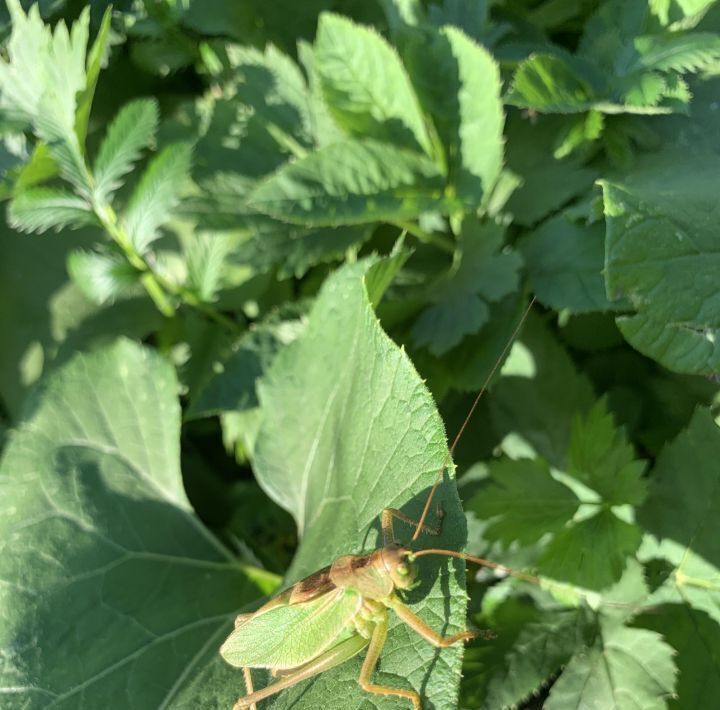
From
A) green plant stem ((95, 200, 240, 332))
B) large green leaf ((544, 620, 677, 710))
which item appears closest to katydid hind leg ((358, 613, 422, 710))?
large green leaf ((544, 620, 677, 710))

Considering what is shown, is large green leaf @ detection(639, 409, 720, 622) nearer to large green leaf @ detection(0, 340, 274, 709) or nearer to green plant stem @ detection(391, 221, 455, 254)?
green plant stem @ detection(391, 221, 455, 254)

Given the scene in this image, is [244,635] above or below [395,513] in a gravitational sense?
below

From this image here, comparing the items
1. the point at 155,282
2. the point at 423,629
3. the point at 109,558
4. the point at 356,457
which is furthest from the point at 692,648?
the point at 155,282

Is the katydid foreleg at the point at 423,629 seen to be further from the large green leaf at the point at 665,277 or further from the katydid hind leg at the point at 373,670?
the large green leaf at the point at 665,277

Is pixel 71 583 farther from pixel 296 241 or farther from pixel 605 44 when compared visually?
pixel 605 44

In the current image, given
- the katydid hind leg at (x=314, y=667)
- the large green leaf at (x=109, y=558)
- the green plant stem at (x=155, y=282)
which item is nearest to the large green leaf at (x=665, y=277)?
the katydid hind leg at (x=314, y=667)

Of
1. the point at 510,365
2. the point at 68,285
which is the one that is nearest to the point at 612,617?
the point at 510,365
